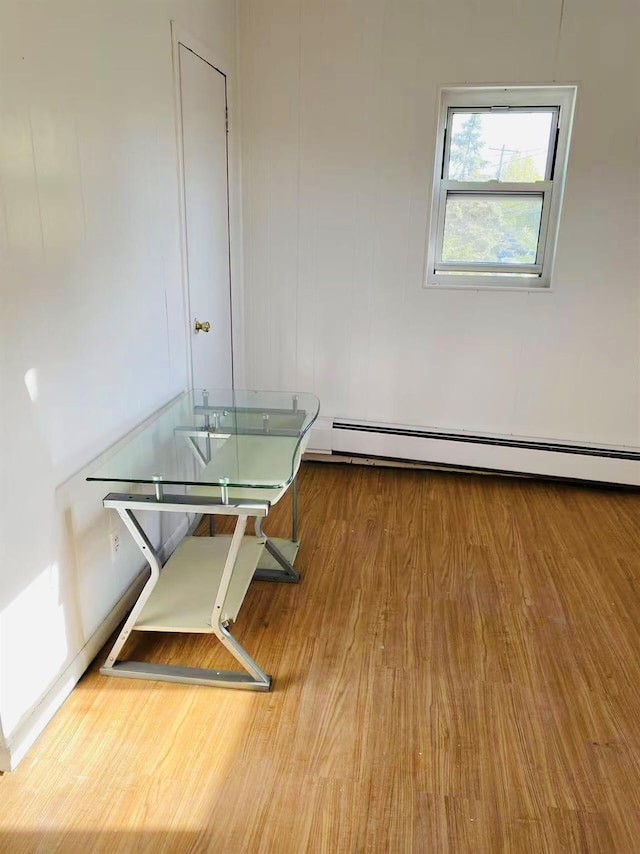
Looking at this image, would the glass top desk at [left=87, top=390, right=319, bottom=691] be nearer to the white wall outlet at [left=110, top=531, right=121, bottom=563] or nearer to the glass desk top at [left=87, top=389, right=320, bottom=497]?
the glass desk top at [left=87, top=389, right=320, bottom=497]

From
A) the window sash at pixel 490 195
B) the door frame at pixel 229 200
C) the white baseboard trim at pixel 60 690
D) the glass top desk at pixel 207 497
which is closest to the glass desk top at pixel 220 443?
the glass top desk at pixel 207 497

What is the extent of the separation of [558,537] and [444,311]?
136 centimetres

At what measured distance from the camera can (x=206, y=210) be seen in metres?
2.92

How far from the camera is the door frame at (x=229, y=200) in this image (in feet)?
8.13

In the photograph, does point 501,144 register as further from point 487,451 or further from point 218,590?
point 218,590

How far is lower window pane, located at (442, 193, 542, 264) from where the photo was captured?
329cm

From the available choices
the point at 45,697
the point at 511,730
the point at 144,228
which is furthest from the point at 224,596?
the point at 144,228

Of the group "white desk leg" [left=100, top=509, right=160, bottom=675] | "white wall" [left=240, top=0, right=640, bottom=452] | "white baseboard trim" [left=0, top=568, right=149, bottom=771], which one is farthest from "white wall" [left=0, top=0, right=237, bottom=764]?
"white wall" [left=240, top=0, right=640, bottom=452]

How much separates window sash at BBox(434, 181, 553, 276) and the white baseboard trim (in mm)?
2346

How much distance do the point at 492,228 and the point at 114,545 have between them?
2.56 metres

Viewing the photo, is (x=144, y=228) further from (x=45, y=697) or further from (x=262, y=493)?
Answer: (x=45, y=697)

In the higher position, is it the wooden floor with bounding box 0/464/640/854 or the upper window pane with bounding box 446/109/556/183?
the upper window pane with bounding box 446/109/556/183

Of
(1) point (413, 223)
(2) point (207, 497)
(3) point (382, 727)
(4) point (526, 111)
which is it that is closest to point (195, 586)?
(2) point (207, 497)

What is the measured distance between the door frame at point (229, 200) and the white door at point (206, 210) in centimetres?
4
